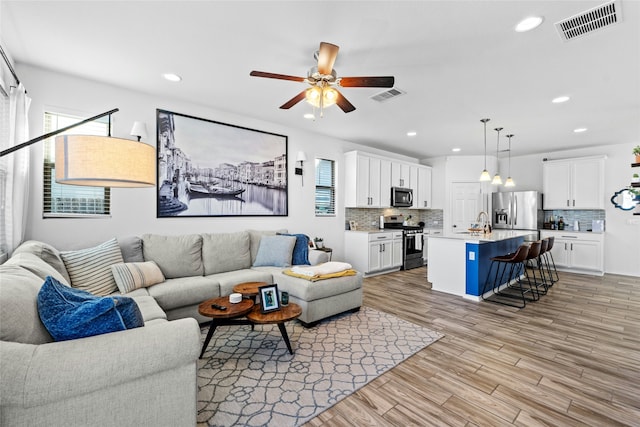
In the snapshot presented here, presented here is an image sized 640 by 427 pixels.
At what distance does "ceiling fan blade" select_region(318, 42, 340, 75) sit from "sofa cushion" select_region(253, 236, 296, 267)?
237 centimetres

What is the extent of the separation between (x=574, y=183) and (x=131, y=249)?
8062 millimetres

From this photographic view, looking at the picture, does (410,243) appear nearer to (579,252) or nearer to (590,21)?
(579,252)

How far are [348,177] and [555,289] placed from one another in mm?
3953

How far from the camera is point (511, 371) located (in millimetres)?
2287

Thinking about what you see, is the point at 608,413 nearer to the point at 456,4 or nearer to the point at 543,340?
the point at 543,340

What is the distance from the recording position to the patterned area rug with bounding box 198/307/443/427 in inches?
72.1

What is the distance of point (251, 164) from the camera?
441 cm

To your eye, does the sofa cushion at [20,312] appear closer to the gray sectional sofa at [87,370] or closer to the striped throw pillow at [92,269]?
the gray sectional sofa at [87,370]

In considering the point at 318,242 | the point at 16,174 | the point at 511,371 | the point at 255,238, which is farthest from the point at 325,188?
the point at 16,174

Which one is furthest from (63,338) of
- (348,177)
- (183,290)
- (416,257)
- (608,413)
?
(416,257)

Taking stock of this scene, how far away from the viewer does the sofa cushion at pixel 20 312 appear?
1214mm

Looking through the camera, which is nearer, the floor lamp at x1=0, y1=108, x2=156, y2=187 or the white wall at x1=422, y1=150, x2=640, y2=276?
the floor lamp at x1=0, y1=108, x2=156, y2=187

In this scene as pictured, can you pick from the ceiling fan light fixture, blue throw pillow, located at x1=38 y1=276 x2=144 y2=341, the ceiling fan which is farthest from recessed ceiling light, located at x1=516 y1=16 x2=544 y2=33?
blue throw pillow, located at x1=38 y1=276 x2=144 y2=341

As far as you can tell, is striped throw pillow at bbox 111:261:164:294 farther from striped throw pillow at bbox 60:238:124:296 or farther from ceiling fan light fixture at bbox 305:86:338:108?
ceiling fan light fixture at bbox 305:86:338:108
